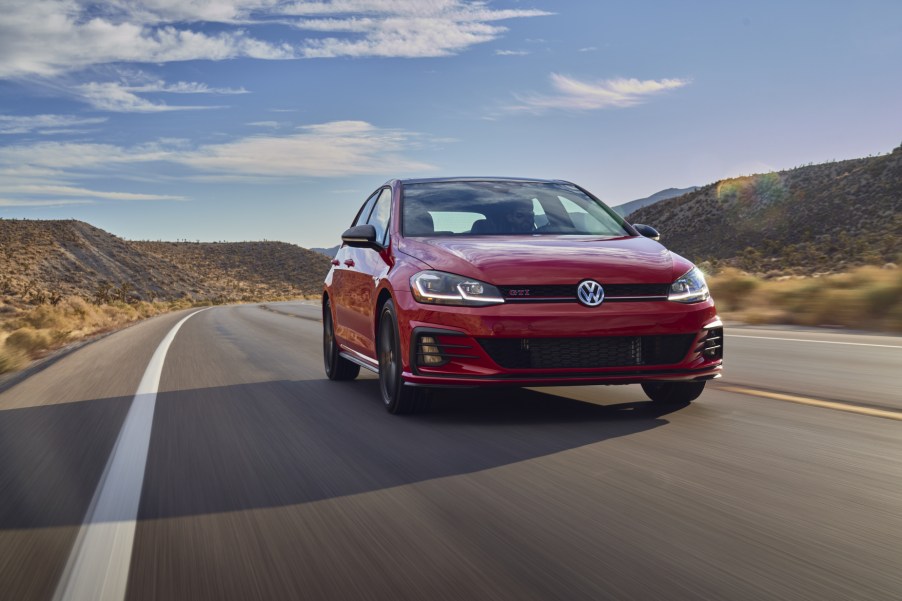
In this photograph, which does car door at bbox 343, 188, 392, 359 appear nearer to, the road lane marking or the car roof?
the car roof

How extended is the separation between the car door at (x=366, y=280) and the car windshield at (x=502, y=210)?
311 mm

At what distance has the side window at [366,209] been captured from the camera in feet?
30.8

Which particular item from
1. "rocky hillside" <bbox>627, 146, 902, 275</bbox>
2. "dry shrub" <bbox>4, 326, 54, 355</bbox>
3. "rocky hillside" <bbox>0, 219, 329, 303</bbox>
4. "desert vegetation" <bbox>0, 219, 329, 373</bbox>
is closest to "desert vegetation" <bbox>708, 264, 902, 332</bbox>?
"dry shrub" <bbox>4, 326, 54, 355</bbox>

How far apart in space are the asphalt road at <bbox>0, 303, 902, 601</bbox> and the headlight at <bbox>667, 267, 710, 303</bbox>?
78 cm

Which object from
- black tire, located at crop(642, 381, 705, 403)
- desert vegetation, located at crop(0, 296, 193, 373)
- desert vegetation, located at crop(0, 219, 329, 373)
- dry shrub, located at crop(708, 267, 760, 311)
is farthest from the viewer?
desert vegetation, located at crop(0, 219, 329, 373)

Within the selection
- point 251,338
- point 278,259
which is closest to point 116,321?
point 251,338

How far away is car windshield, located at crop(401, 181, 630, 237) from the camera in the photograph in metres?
7.64

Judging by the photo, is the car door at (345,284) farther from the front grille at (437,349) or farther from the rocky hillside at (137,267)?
the rocky hillside at (137,267)

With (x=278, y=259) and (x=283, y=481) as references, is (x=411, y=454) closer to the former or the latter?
(x=283, y=481)

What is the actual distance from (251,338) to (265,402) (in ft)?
29.3

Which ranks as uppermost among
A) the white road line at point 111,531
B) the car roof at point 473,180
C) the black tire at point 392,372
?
the car roof at point 473,180

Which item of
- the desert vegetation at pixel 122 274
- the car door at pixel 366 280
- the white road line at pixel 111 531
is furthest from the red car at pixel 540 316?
the desert vegetation at pixel 122 274

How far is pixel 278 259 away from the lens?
12025 cm

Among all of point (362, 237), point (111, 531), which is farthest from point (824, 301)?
point (111, 531)
